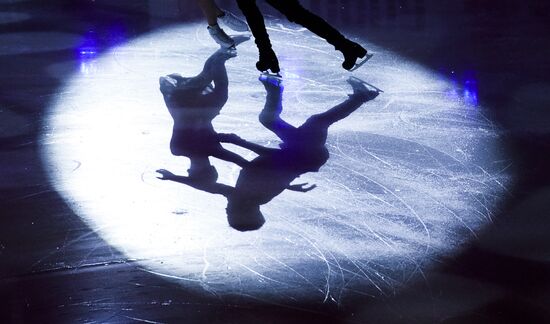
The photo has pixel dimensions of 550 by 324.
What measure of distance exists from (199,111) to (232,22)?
7.02ft

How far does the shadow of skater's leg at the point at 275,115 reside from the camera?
6.48 metres

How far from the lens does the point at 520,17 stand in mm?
9758

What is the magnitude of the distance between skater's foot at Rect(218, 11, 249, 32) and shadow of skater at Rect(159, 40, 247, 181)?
1.54ft

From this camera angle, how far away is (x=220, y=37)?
835 centimetres

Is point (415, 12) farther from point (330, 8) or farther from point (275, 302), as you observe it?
point (275, 302)

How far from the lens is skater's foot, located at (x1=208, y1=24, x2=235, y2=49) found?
8344mm

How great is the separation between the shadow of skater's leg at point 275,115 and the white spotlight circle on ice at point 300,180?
2.8 inches

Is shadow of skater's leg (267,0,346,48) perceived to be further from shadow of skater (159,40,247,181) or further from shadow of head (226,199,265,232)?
shadow of head (226,199,265,232)

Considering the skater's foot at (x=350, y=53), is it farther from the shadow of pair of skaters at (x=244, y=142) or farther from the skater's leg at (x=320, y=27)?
the shadow of pair of skaters at (x=244, y=142)

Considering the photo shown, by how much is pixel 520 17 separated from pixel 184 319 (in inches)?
272

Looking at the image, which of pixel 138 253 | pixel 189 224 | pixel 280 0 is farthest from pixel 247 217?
pixel 280 0

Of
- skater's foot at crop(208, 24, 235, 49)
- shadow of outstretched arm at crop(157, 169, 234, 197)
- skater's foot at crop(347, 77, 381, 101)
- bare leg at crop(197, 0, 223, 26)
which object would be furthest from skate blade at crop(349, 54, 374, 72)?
shadow of outstretched arm at crop(157, 169, 234, 197)

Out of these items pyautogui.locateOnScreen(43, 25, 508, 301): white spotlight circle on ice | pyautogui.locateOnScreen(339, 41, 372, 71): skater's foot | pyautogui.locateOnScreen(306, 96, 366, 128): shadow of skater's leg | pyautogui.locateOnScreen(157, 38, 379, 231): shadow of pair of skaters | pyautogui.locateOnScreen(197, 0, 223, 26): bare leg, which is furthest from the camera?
pyautogui.locateOnScreen(197, 0, 223, 26): bare leg

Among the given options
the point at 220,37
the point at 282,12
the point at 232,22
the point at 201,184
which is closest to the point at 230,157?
the point at 201,184
